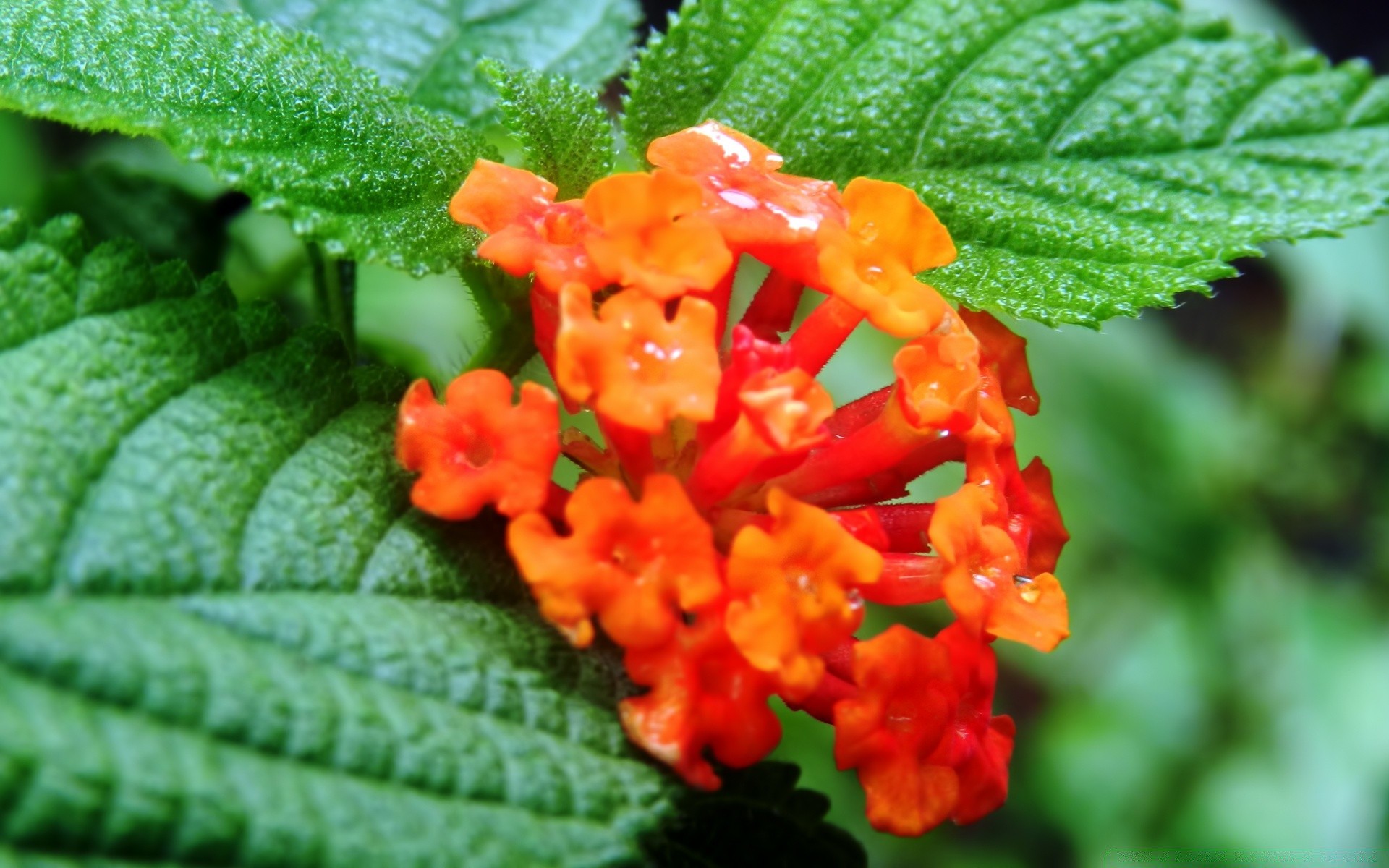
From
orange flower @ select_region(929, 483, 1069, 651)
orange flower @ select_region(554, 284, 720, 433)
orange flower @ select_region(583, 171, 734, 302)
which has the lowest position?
orange flower @ select_region(929, 483, 1069, 651)

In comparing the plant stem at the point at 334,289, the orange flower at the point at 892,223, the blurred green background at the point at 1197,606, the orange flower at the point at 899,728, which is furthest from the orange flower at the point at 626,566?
the blurred green background at the point at 1197,606

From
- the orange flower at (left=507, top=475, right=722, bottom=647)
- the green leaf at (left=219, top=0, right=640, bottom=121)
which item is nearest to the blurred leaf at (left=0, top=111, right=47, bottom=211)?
the green leaf at (left=219, top=0, right=640, bottom=121)

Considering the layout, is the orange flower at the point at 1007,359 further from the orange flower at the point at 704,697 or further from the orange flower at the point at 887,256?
the orange flower at the point at 704,697

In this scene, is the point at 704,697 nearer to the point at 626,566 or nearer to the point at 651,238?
the point at 626,566

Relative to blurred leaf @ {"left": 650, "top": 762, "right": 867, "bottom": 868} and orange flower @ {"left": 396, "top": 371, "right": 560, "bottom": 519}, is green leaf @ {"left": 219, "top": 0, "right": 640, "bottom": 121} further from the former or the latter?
blurred leaf @ {"left": 650, "top": 762, "right": 867, "bottom": 868}

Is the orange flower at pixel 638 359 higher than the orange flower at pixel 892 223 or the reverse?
the reverse

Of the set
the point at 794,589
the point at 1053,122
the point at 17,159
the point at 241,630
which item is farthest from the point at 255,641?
the point at 17,159

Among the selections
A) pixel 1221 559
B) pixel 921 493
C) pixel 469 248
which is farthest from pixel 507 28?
pixel 1221 559
